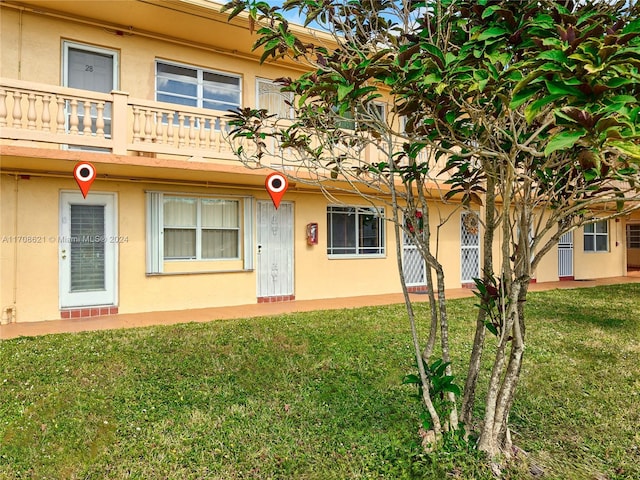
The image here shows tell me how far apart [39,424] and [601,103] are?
4.56 m

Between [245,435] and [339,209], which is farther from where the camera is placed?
[339,209]

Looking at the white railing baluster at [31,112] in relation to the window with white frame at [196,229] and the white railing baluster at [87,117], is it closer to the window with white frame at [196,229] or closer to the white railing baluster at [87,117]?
the white railing baluster at [87,117]

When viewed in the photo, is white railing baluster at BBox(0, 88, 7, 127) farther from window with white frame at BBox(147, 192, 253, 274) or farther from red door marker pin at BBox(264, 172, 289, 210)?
red door marker pin at BBox(264, 172, 289, 210)

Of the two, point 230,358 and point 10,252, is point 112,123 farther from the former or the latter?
point 230,358

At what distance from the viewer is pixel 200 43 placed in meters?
9.48

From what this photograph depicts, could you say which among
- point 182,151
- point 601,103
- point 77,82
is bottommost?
point 601,103

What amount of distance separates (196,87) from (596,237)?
53.8 feet

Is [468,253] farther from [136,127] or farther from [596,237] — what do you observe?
[136,127]

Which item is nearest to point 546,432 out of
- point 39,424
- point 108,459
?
point 108,459

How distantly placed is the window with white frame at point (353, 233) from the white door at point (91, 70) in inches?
226

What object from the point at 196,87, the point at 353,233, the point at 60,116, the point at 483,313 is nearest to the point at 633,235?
the point at 353,233

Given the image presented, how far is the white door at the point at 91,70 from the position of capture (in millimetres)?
8320

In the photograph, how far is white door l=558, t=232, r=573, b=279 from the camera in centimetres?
1593

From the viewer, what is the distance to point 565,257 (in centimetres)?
1608
